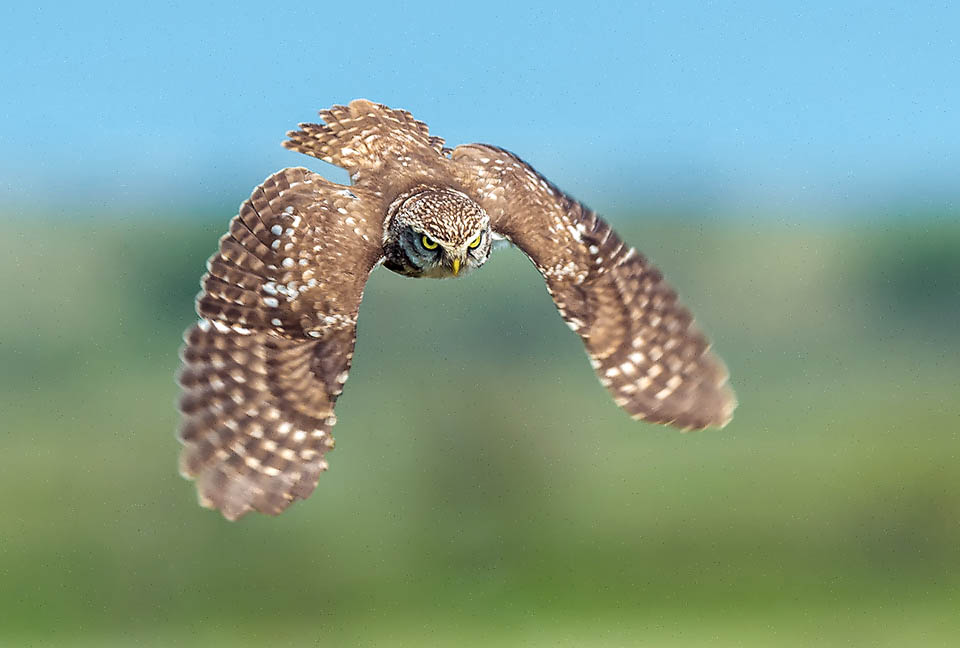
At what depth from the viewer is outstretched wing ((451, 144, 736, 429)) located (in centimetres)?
1182

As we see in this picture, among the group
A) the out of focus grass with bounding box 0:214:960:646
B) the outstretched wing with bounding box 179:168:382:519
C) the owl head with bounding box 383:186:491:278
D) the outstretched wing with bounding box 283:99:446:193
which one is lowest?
the outstretched wing with bounding box 179:168:382:519

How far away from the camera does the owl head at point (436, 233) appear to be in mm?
11211

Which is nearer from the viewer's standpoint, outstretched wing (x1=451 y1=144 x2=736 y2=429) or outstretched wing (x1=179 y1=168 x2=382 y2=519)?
outstretched wing (x1=179 y1=168 x2=382 y2=519)

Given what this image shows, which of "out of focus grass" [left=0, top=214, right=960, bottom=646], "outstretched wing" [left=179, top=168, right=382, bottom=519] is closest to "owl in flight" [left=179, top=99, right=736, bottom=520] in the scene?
"outstretched wing" [left=179, top=168, right=382, bottom=519]

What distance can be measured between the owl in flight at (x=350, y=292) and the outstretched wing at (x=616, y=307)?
10 millimetres

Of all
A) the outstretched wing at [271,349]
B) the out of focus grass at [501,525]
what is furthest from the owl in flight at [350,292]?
the out of focus grass at [501,525]

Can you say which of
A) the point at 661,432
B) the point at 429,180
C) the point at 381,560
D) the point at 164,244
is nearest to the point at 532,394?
the point at 661,432

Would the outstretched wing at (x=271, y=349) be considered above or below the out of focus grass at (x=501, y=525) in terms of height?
below

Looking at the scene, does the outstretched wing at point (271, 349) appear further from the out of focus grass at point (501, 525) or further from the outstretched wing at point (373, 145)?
the out of focus grass at point (501, 525)

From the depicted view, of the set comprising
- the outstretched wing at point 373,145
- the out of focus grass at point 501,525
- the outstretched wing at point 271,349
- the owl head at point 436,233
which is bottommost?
the outstretched wing at point 271,349

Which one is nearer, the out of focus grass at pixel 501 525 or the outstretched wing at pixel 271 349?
the outstretched wing at pixel 271 349

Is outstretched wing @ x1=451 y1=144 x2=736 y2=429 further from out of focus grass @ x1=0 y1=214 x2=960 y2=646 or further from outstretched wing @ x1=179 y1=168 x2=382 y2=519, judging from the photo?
out of focus grass @ x1=0 y1=214 x2=960 y2=646

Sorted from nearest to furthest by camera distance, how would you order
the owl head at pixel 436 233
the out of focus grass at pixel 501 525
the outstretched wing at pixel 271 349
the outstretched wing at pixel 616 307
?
the outstretched wing at pixel 271 349, the owl head at pixel 436 233, the outstretched wing at pixel 616 307, the out of focus grass at pixel 501 525

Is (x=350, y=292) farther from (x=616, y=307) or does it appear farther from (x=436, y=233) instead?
(x=616, y=307)
